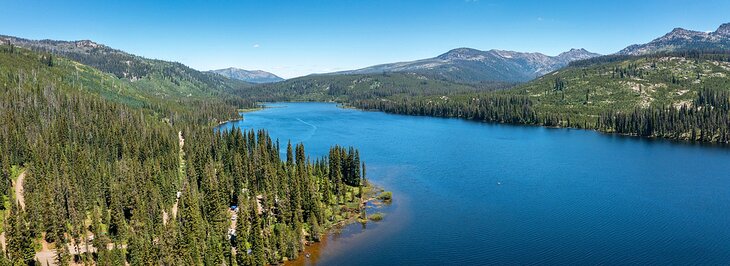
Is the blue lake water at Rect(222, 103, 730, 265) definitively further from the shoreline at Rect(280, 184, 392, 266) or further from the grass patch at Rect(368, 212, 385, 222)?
the shoreline at Rect(280, 184, 392, 266)

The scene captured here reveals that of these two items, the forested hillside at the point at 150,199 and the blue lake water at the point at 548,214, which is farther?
the blue lake water at the point at 548,214

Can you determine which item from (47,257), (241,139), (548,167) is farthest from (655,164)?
(47,257)

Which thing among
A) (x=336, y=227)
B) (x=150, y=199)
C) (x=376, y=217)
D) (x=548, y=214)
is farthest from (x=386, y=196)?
(x=150, y=199)

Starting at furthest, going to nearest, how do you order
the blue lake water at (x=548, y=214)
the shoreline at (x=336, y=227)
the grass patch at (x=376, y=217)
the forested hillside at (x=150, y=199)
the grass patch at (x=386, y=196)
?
1. the grass patch at (x=386, y=196)
2. the grass patch at (x=376, y=217)
3. the blue lake water at (x=548, y=214)
4. the shoreline at (x=336, y=227)
5. the forested hillside at (x=150, y=199)

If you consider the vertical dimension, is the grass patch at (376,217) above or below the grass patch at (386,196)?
below

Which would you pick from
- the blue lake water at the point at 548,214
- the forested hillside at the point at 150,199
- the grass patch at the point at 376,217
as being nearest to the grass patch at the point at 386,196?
the blue lake water at the point at 548,214

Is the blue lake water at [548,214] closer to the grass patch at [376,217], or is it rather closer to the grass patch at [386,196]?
the grass patch at [376,217]

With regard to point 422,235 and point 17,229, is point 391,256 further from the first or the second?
point 17,229

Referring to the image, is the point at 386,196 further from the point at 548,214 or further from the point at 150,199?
the point at 150,199
